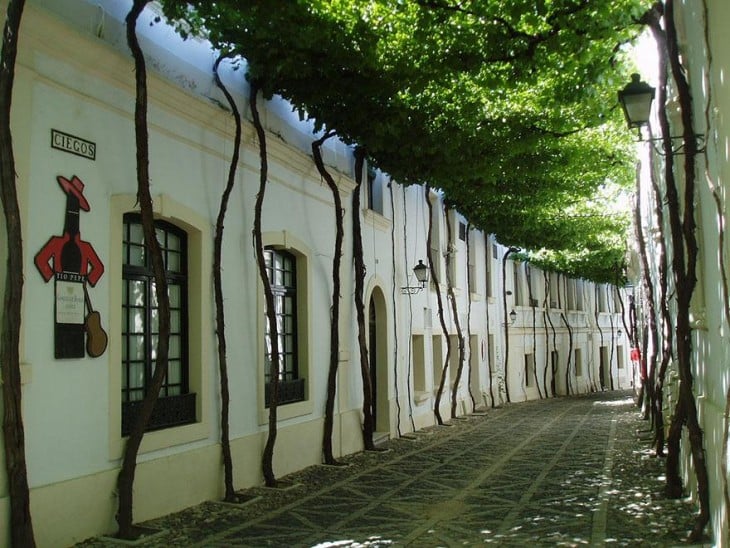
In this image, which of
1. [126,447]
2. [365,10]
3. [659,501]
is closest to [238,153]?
[365,10]

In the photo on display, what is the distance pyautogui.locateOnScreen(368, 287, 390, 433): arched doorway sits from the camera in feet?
49.6

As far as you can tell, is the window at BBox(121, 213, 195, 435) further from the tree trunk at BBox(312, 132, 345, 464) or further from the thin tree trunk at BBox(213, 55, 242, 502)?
the tree trunk at BBox(312, 132, 345, 464)

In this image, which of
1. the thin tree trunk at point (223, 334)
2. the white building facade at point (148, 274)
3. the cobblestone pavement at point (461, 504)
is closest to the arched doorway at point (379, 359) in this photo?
the white building facade at point (148, 274)

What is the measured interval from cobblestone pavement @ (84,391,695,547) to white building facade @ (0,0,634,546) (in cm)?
61

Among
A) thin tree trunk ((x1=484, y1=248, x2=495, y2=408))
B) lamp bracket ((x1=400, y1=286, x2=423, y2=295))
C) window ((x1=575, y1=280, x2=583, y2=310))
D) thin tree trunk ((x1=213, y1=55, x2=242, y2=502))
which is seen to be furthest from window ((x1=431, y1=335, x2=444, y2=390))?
window ((x1=575, y1=280, x2=583, y2=310))

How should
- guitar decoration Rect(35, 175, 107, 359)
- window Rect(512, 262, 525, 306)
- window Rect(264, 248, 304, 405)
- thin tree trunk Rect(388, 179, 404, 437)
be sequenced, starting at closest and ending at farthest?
guitar decoration Rect(35, 175, 107, 359), window Rect(264, 248, 304, 405), thin tree trunk Rect(388, 179, 404, 437), window Rect(512, 262, 525, 306)

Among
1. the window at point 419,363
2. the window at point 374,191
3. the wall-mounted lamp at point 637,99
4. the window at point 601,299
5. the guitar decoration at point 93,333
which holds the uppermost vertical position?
the window at point 374,191

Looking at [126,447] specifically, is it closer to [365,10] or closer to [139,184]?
[139,184]

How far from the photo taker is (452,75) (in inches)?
376

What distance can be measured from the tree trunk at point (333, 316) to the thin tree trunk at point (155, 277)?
4.69 metres

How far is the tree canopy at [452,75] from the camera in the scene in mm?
7855

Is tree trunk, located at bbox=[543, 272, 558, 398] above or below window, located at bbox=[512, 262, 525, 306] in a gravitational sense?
below

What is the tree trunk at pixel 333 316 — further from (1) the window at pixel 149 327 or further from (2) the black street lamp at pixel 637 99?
(2) the black street lamp at pixel 637 99

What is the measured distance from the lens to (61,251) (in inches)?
261
